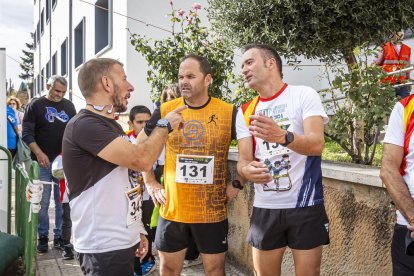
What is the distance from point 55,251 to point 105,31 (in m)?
8.07

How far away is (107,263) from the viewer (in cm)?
229

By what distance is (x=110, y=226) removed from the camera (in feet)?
7.58

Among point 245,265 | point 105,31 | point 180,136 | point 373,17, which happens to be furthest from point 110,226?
point 105,31

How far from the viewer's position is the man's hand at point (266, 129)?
235 centimetres

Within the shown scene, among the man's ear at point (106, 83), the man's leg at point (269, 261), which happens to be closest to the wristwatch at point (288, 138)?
the man's leg at point (269, 261)

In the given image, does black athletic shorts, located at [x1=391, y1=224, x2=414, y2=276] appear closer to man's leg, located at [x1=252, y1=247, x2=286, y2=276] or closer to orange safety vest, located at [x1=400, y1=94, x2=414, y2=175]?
orange safety vest, located at [x1=400, y1=94, x2=414, y2=175]

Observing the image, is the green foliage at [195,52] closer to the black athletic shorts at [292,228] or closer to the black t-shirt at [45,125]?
the black t-shirt at [45,125]

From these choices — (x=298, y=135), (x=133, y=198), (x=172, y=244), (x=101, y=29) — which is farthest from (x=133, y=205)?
(x=101, y=29)

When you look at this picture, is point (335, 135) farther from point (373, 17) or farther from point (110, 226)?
point (110, 226)

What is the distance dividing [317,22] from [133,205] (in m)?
3.10

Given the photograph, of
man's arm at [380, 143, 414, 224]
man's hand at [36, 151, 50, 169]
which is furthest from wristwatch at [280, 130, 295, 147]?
man's hand at [36, 151, 50, 169]

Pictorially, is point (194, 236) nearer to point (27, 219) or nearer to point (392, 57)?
point (27, 219)

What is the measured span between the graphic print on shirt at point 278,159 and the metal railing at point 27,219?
5.32 ft

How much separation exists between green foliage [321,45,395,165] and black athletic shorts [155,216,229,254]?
5.54 feet
